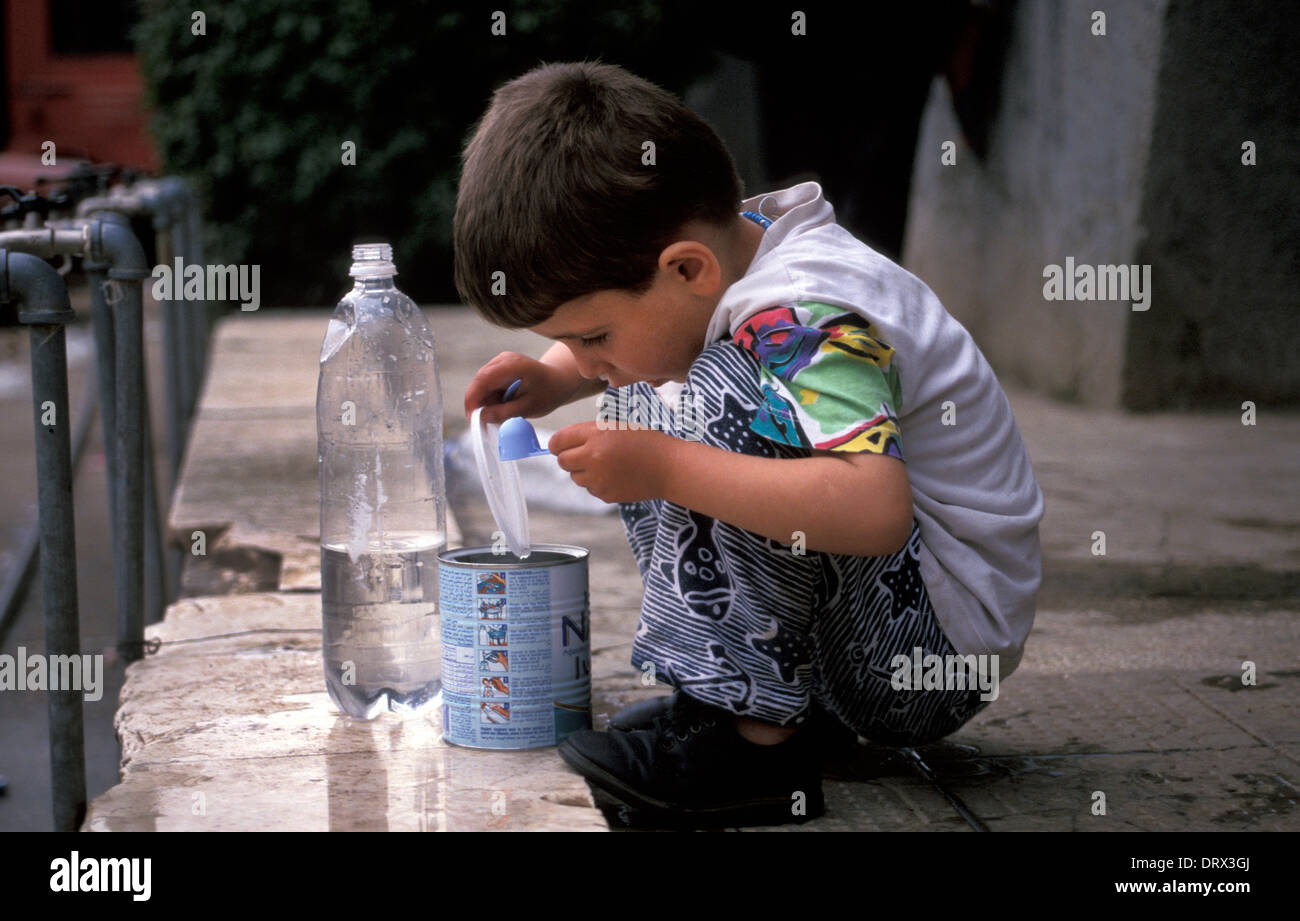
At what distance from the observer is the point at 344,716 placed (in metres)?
1.99

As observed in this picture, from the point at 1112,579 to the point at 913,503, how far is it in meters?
1.26

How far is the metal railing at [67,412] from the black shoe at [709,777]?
67cm

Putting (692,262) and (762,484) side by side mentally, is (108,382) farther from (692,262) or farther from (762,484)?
(762,484)

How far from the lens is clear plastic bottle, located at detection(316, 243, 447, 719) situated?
2.03m

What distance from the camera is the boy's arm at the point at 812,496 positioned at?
4.94 ft

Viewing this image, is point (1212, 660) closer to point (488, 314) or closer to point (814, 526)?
point (814, 526)

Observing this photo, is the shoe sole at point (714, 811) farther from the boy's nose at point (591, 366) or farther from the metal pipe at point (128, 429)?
the metal pipe at point (128, 429)

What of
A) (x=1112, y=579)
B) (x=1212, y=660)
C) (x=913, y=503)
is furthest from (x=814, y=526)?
(x=1112, y=579)

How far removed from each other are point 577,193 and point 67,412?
0.70 m

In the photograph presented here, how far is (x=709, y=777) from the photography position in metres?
1.69

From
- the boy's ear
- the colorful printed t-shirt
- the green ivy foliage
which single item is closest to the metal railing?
the boy's ear

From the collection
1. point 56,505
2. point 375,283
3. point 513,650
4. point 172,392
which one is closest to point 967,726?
point 513,650

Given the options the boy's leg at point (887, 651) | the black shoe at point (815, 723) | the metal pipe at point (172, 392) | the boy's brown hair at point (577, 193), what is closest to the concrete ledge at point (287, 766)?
the black shoe at point (815, 723)

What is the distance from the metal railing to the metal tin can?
0.48 metres
